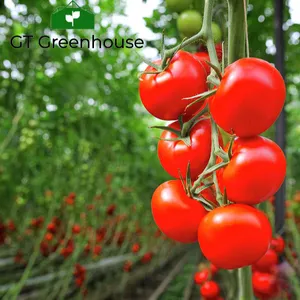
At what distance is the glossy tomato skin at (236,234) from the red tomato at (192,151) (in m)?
0.05

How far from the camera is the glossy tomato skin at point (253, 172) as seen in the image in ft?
1.03

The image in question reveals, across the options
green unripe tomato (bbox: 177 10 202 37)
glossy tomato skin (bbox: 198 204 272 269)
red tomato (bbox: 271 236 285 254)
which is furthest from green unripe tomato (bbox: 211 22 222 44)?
red tomato (bbox: 271 236 285 254)

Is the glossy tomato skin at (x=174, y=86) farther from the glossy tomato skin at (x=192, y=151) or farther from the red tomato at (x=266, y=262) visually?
the red tomato at (x=266, y=262)

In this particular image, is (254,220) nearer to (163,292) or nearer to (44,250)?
(44,250)

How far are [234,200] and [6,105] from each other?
1.20 meters

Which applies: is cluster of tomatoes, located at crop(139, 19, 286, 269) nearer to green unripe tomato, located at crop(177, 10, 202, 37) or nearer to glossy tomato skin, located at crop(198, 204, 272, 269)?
glossy tomato skin, located at crop(198, 204, 272, 269)

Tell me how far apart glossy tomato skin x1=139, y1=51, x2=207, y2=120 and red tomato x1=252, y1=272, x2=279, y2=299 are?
0.35 metres

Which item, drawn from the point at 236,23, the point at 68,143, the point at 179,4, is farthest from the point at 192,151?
the point at 68,143

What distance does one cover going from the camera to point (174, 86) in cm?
35

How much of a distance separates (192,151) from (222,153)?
0.04m

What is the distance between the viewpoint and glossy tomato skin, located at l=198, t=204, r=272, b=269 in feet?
1.04

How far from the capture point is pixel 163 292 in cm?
217

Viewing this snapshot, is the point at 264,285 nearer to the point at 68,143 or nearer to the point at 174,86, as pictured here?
the point at 174,86

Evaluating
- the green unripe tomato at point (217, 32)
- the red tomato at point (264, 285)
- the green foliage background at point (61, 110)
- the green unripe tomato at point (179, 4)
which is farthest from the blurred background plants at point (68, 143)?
the red tomato at point (264, 285)
